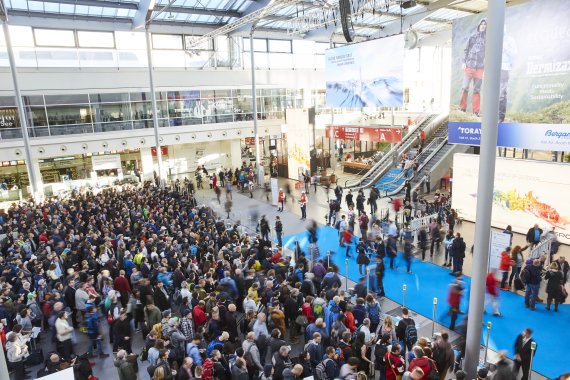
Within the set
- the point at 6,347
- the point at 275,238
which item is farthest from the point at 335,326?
the point at 275,238

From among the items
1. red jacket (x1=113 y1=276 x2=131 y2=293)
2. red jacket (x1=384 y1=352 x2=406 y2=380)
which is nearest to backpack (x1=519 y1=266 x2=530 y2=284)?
red jacket (x1=384 y1=352 x2=406 y2=380)

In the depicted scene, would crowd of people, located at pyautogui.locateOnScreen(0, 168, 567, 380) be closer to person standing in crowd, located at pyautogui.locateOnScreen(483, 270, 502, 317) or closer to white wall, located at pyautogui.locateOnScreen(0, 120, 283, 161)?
person standing in crowd, located at pyautogui.locateOnScreen(483, 270, 502, 317)

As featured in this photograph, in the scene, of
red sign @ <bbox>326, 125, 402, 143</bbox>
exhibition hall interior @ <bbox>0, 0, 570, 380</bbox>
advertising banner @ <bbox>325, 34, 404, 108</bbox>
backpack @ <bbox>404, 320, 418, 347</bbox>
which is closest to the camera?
exhibition hall interior @ <bbox>0, 0, 570, 380</bbox>

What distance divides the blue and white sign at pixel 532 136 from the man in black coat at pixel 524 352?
8698 mm

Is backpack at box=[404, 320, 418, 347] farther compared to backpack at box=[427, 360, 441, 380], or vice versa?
backpack at box=[404, 320, 418, 347]

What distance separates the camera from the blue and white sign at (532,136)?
43.1 ft

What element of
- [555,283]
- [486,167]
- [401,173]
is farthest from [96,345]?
[401,173]

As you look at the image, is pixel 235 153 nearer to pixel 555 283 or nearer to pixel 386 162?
pixel 386 162

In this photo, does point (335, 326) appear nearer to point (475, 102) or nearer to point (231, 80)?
point (475, 102)

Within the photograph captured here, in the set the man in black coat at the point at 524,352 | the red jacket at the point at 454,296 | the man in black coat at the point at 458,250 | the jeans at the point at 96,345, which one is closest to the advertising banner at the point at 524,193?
the man in black coat at the point at 458,250

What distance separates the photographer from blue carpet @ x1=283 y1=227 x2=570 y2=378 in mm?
8320

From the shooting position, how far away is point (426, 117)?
2828cm

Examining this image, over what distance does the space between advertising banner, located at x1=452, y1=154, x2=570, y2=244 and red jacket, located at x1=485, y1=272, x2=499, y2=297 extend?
5517 millimetres

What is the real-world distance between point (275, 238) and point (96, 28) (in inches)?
744
